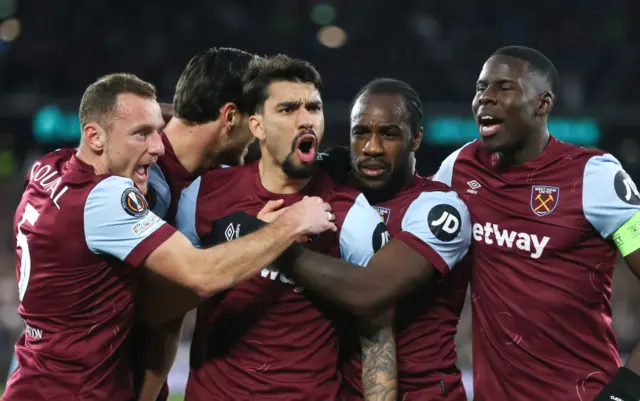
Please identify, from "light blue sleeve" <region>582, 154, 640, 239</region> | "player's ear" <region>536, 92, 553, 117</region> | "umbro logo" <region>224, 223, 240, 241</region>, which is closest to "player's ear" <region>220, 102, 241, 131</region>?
"umbro logo" <region>224, 223, 240, 241</region>

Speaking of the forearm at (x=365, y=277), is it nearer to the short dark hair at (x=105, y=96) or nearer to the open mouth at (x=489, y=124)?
the open mouth at (x=489, y=124)

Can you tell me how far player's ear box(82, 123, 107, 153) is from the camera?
4.22 m

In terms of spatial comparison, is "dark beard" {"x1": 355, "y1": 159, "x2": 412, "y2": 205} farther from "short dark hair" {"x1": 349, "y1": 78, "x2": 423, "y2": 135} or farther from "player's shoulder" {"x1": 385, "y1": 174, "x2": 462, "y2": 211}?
"short dark hair" {"x1": 349, "y1": 78, "x2": 423, "y2": 135}

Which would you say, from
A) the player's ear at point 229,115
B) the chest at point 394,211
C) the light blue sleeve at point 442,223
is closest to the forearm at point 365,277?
the light blue sleeve at point 442,223

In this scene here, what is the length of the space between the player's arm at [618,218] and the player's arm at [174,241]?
1229mm

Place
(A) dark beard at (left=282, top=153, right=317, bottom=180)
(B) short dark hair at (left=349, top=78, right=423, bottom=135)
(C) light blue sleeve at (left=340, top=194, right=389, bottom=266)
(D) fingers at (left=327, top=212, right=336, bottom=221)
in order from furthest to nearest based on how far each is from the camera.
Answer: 1. (B) short dark hair at (left=349, top=78, right=423, bottom=135)
2. (A) dark beard at (left=282, top=153, right=317, bottom=180)
3. (C) light blue sleeve at (left=340, top=194, right=389, bottom=266)
4. (D) fingers at (left=327, top=212, right=336, bottom=221)

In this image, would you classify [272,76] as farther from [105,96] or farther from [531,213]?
[531,213]

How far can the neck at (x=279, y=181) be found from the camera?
4363mm

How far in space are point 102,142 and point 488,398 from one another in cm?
219

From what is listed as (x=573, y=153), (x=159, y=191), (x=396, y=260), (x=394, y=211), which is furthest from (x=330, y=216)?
(x=573, y=153)

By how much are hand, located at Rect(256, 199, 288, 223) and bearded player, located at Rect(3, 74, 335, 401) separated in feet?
0.44

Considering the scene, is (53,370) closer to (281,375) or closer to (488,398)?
(281,375)

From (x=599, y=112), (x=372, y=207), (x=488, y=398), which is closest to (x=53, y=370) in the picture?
(x=372, y=207)

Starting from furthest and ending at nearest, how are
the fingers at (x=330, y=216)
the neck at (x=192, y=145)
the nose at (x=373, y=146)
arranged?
the neck at (x=192, y=145) → the nose at (x=373, y=146) → the fingers at (x=330, y=216)
